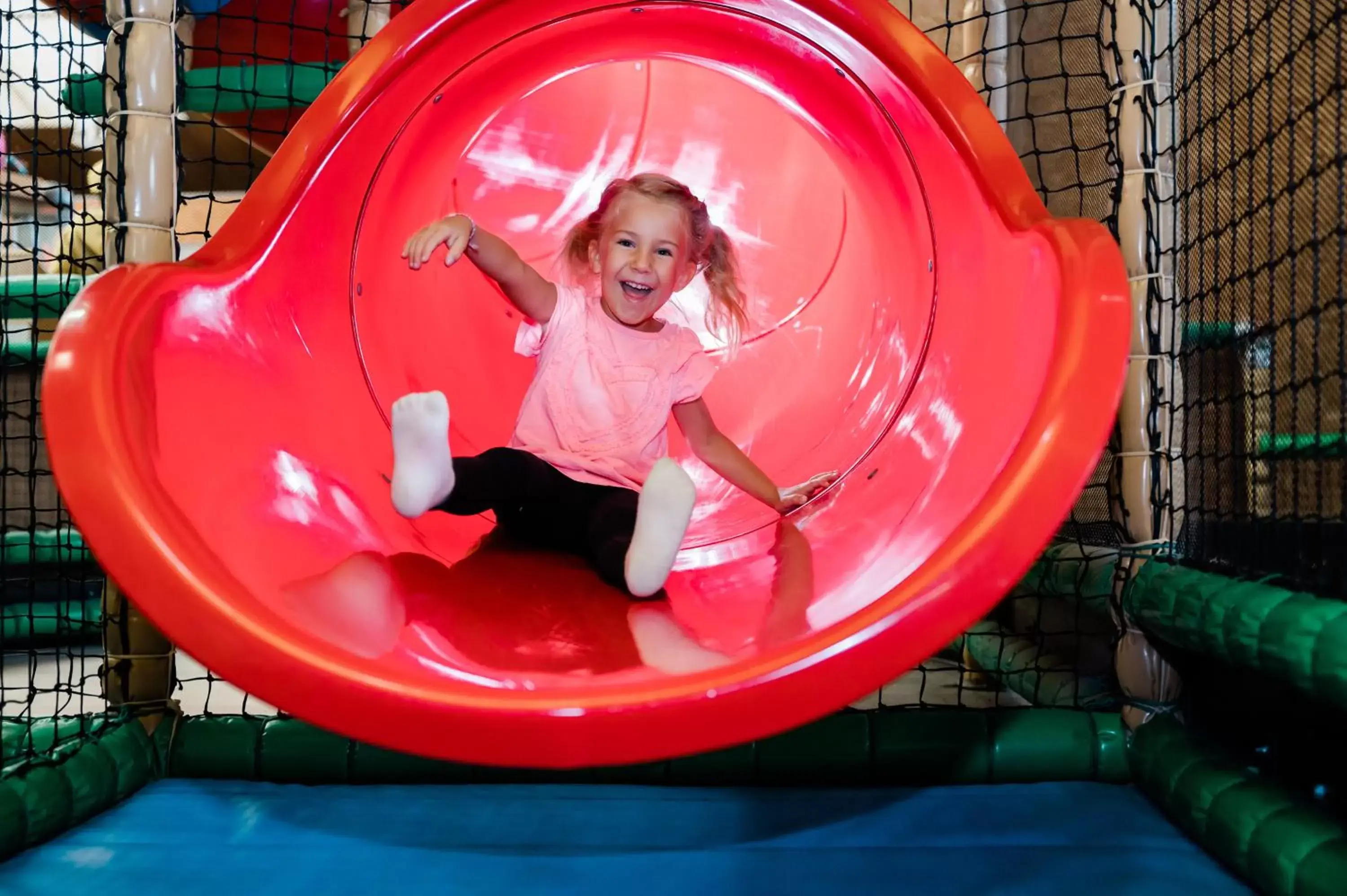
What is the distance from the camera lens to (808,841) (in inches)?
46.2

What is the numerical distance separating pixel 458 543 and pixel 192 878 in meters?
0.52

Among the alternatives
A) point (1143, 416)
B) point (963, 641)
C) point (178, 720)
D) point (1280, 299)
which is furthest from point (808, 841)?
point (1280, 299)

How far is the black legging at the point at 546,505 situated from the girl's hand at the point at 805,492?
231 mm

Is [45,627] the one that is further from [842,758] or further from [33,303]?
[842,758]

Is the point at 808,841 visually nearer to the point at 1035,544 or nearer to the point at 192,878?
the point at 1035,544

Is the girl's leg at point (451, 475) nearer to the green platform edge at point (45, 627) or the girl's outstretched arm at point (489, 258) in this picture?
the girl's outstretched arm at point (489, 258)

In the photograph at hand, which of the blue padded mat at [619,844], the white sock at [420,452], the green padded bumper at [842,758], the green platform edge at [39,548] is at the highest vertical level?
the white sock at [420,452]

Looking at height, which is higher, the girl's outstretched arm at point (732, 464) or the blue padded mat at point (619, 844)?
the girl's outstretched arm at point (732, 464)

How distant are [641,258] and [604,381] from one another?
220mm

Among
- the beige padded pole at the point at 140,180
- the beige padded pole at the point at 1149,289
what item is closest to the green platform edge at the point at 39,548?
the beige padded pole at the point at 140,180

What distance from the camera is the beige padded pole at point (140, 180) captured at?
1.48m

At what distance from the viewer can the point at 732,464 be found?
4.95 feet

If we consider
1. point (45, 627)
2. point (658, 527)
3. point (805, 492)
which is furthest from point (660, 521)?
point (45, 627)

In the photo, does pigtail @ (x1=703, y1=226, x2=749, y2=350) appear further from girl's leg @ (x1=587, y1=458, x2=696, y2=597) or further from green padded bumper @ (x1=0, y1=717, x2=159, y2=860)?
green padded bumper @ (x1=0, y1=717, x2=159, y2=860)
